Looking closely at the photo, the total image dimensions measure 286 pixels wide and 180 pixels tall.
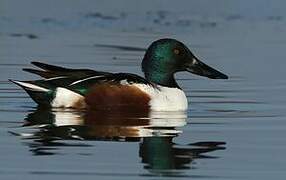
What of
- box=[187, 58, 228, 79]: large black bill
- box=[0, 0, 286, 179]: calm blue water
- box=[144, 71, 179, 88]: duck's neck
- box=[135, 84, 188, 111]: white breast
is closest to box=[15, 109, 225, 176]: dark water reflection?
box=[0, 0, 286, 179]: calm blue water

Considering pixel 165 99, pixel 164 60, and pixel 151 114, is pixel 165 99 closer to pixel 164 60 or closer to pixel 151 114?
pixel 151 114

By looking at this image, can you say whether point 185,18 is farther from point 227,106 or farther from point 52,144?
point 52,144

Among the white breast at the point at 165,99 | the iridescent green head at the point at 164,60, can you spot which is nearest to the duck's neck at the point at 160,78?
the iridescent green head at the point at 164,60

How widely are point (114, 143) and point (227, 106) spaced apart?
108 inches

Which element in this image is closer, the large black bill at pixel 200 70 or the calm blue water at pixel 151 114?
the calm blue water at pixel 151 114

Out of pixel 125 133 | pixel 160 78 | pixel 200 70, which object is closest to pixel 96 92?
pixel 160 78

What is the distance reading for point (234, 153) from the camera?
868 centimetres

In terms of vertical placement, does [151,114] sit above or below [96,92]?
below

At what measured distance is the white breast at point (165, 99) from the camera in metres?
11.3

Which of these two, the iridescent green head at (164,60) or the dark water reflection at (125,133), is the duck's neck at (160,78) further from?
the dark water reflection at (125,133)

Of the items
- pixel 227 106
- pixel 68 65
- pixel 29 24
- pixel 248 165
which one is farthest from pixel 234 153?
pixel 29 24

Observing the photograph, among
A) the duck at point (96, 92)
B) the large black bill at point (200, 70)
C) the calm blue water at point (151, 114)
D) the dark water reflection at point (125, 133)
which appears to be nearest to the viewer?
the calm blue water at point (151, 114)

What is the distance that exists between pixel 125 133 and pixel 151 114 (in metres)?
1.47

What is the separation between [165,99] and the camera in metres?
11.4
